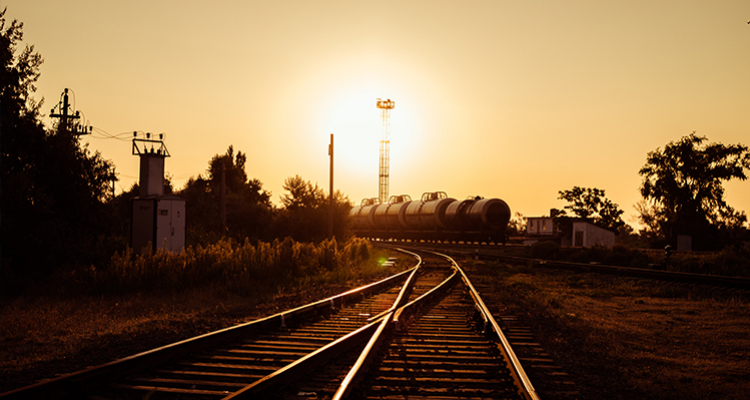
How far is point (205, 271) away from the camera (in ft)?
49.5

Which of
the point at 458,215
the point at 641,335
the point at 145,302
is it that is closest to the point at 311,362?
the point at 641,335

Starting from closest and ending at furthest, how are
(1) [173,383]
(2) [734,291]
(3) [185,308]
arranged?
A: (1) [173,383] < (3) [185,308] < (2) [734,291]

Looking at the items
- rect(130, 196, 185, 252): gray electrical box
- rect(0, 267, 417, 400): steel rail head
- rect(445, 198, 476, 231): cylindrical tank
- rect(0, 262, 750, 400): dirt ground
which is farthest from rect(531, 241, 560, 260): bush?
rect(0, 267, 417, 400): steel rail head

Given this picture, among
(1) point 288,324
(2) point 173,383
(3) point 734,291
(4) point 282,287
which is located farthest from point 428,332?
(3) point 734,291

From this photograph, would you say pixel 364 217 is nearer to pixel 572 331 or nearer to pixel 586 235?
pixel 586 235

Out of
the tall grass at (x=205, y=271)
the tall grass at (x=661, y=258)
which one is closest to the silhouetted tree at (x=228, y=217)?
the tall grass at (x=205, y=271)

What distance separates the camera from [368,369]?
5.98 metres

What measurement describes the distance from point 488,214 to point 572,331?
3266 centimetres

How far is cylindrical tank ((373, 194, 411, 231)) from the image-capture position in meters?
53.9

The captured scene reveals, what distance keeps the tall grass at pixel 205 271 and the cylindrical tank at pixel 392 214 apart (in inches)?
1319

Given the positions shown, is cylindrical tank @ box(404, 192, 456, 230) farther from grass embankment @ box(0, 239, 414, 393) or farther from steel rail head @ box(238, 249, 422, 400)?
steel rail head @ box(238, 249, 422, 400)

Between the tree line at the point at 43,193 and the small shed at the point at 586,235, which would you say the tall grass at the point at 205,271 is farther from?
the small shed at the point at 586,235

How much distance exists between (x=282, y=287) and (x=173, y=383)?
981cm

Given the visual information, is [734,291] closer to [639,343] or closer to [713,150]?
[639,343]
